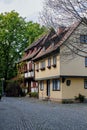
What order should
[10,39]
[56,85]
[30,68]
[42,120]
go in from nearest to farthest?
[42,120], [56,85], [30,68], [10,39]

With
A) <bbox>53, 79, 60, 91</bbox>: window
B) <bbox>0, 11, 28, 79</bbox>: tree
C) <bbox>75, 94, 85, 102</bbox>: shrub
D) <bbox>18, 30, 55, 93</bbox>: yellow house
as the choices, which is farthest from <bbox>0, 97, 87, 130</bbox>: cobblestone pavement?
<bbox>0, 11, 28, 79</bbox>: tree

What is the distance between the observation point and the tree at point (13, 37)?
73.9 metres

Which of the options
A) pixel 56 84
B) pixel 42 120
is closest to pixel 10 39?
pixel 56 84

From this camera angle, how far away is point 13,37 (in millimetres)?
73938

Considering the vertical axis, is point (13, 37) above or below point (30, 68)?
above

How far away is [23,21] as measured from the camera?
75.4 m

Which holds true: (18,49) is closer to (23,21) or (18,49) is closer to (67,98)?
(23,21)

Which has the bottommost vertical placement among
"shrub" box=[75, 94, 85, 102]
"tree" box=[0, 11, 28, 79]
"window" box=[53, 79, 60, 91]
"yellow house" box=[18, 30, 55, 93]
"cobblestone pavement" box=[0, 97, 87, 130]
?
"cobblestone pavement" box=[0, 97, 87, 130]

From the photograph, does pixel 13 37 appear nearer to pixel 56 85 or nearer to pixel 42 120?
pixel 56 85

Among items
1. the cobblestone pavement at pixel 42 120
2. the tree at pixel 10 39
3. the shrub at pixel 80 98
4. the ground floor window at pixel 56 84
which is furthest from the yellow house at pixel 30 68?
the cobblestone pavement at pixel 42 120

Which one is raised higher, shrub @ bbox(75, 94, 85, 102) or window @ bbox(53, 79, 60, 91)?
window @ bbox(53, 79, 60, 91)

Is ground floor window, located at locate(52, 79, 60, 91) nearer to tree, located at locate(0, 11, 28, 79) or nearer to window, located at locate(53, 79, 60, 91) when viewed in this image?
window, located at locate(53, 79, 60, 91)

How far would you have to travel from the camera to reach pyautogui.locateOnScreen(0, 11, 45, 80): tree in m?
73.9

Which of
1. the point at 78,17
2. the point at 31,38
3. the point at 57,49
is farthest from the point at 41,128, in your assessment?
the point at 31,38
